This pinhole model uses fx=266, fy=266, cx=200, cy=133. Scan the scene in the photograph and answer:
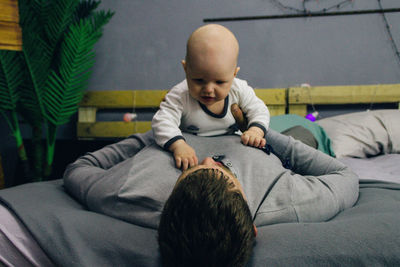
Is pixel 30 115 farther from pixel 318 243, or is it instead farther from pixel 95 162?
pixel 318 243

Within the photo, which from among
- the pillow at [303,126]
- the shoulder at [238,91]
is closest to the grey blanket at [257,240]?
the shoulder at [238,91]

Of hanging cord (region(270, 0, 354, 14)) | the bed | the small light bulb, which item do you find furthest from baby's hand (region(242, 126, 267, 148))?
hanging cord (region(270, 0, 354, 14))

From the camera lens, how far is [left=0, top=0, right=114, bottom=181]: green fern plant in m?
1.73

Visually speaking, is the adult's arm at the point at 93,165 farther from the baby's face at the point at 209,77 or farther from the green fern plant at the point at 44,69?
the green fern plant at the point at 44,69

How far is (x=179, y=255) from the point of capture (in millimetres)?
463

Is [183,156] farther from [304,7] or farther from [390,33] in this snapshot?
[390,33]

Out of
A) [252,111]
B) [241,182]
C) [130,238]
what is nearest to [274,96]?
[252,111]

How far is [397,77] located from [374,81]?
0.56 ft

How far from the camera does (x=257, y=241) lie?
0.57 metres

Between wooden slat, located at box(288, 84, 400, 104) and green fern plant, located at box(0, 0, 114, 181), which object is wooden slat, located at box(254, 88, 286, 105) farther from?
green fern plant, located at box(0, 0, 114, 181)

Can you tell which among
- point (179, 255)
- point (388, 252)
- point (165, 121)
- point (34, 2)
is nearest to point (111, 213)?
point (179, 255)

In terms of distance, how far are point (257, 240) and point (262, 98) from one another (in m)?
1.69

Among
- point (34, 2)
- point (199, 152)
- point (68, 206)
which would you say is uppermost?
point (34, 2)

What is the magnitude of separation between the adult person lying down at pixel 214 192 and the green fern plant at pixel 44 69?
107 cm
